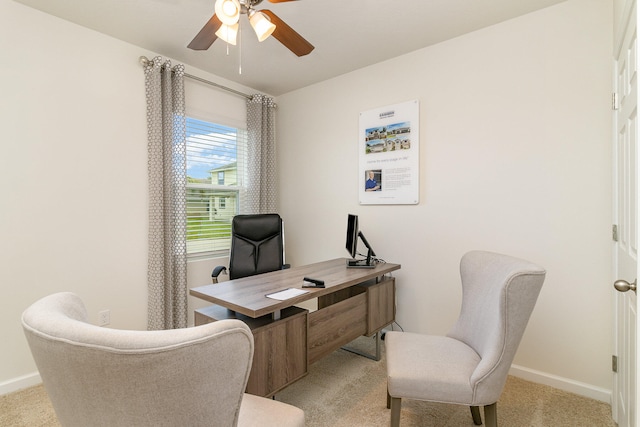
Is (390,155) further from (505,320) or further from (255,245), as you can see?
(505,320)

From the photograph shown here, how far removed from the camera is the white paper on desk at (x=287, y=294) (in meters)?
1.67

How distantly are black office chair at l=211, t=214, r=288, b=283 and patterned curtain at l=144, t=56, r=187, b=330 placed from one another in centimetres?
46

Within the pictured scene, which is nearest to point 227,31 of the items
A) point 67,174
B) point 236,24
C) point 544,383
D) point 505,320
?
point 236,24

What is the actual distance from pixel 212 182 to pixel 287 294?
1.92 meters

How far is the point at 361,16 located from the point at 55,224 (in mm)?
2680

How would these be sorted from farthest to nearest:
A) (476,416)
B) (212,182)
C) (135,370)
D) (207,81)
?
(212,182)
(207,81)
(476,416)
(135,370)

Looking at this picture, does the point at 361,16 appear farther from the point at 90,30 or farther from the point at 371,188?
the point at 90,30

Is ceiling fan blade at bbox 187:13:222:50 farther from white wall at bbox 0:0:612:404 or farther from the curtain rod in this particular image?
white wall at bbox 0:0:612:404

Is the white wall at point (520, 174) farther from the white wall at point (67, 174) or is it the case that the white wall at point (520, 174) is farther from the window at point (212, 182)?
the white wall at point (67, 174)

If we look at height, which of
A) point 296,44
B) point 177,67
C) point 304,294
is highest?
point 177,67

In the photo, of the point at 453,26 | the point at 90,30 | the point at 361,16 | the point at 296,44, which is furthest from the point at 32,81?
the point at 453,26

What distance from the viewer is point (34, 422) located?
1.75 meters

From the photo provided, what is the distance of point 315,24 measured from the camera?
2.31 m

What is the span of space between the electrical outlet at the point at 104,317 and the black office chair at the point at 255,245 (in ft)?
3.04
